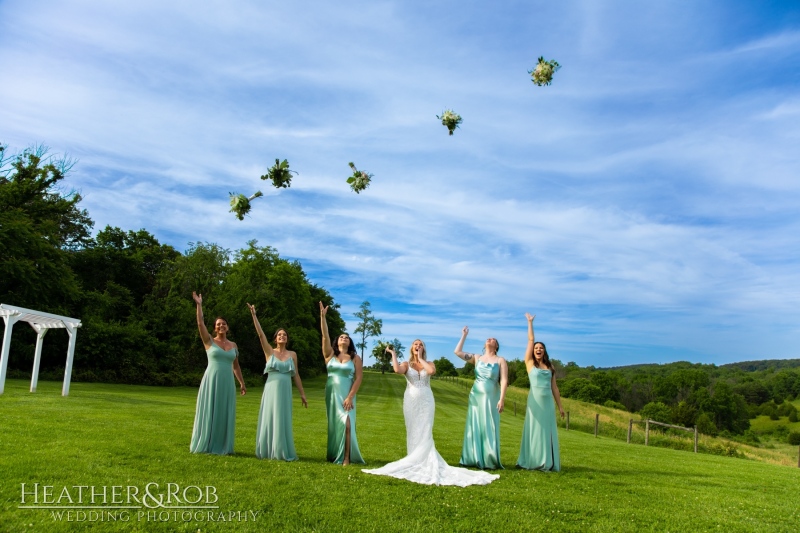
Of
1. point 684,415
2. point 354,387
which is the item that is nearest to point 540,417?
point 354,387

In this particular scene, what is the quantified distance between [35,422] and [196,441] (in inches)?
196

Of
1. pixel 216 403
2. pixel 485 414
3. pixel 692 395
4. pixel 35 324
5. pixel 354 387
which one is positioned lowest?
pixel 692 395

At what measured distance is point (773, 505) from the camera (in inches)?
411

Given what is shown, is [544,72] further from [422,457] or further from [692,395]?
[692,395]

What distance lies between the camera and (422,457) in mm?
10562

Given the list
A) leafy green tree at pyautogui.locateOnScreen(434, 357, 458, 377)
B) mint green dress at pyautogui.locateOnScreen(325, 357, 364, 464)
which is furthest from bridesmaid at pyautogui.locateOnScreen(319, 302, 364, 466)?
leafy green tree at pyautogui.locateOnScreen(434, 357, 458, 377)

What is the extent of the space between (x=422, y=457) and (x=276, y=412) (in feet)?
9.57

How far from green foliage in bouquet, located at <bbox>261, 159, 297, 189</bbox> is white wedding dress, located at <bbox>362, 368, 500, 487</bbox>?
14.8 ft

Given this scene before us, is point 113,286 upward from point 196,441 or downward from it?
upward

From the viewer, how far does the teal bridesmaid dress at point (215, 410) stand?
1095 centimetres

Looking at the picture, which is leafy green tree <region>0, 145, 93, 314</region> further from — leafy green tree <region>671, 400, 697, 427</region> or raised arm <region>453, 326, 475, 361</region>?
leafy green tree <region>671, 400, 697, 427</region>

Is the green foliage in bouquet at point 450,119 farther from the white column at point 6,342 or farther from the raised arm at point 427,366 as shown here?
the white column at point 6,342

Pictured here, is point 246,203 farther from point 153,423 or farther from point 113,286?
point 113,286

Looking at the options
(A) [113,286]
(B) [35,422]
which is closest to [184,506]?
(B) [35,422]
